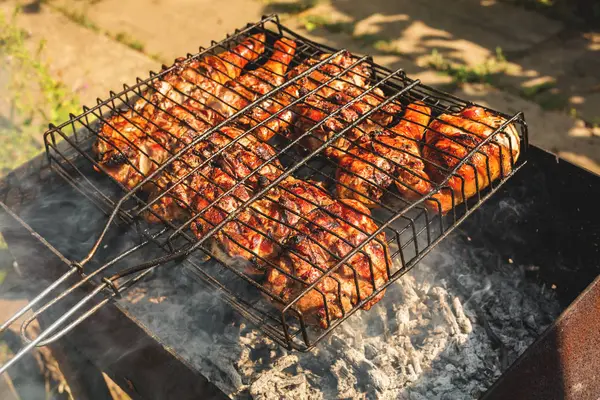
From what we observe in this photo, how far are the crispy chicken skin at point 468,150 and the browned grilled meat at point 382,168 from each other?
79 millimetres

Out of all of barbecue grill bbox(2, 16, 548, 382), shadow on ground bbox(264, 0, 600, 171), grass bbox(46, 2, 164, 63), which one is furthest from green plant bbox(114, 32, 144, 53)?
barbecue grill bbox(2, 16, 548, 382)

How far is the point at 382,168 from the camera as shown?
315 cm

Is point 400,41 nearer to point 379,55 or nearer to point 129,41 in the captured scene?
point 379,55

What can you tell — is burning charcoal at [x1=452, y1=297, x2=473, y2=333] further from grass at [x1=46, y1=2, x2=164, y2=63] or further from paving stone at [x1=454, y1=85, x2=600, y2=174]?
grass at [x1=46, y1=2, x2=164, y2=63]

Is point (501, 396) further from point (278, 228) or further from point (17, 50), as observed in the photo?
point (17, 50)

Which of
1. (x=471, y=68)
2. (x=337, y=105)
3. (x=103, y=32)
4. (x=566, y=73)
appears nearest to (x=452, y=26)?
(x=471, y=68)

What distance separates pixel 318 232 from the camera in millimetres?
2912

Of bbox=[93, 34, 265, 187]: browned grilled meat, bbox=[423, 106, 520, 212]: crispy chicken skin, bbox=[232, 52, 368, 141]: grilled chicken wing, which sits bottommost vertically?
bbox=[423, 106, 520, 212]: crispy chicken skin

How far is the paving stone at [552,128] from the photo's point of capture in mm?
5680

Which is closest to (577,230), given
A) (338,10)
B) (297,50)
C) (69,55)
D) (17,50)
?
(297,50)

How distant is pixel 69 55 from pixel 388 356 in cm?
594

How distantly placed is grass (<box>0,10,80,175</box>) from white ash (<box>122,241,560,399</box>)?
3.34 metres

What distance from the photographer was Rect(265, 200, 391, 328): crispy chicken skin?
276 cm

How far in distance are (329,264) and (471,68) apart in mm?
4600
